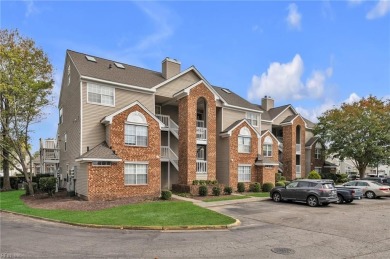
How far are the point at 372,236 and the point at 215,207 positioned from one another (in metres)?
9.22

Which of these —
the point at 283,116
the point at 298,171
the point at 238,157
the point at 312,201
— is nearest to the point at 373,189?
the point at 312,201

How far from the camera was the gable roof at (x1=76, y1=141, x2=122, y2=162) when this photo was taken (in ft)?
61.8

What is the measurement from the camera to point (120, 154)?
20656 mm

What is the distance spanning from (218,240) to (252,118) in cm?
2404

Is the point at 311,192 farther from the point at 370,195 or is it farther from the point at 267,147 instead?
the point at 267,147

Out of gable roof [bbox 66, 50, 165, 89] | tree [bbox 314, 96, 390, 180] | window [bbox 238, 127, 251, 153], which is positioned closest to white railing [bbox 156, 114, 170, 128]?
gable roof [bbox 66, 50, 165, 89]

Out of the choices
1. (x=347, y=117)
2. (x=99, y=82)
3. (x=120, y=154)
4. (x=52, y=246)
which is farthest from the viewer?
(x=347, y=117)

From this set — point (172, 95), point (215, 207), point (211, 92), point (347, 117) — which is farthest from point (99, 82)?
point (347, 117)

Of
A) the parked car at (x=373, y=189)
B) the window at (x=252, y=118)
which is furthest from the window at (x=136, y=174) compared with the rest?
the parked car at (x=373, y=189)

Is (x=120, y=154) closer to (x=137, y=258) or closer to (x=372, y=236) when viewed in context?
(x=137, y=258)

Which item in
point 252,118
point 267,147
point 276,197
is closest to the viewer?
point 276,197

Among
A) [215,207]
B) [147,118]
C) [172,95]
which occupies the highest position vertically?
[172,95]

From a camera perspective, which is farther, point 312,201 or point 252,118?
point 252,118

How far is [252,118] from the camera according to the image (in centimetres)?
3288
